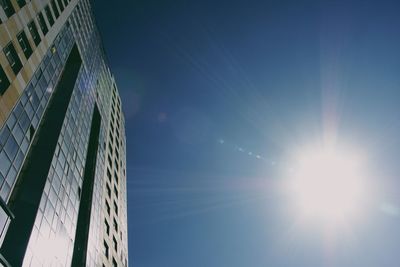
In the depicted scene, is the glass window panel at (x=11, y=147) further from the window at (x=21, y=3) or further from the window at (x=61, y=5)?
the window at (x=61, y=5)

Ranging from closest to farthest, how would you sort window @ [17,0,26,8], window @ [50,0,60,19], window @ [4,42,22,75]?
window @ [4,42,22,75], window @ [17,0,26,8], window @ [50,0,60,19]

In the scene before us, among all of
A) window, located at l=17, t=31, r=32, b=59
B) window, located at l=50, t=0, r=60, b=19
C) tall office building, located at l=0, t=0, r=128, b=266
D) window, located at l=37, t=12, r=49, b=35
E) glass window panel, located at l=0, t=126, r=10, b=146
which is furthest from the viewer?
window, located at l=50, t=0, r=60, b=19

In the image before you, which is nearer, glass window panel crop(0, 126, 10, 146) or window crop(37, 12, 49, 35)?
glass window panel crop(0, 126, 10, 146)

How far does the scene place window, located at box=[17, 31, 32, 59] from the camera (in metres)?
25.4

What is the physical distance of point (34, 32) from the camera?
28.2 m

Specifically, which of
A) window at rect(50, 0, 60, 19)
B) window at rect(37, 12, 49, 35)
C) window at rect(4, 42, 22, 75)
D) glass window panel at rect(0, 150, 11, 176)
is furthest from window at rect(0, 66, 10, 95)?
window at rect(50, 0, 60, 19)

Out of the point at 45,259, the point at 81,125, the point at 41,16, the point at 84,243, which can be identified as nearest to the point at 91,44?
the point at 81,125

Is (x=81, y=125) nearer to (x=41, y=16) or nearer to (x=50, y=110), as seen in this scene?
(x=50, y=110)

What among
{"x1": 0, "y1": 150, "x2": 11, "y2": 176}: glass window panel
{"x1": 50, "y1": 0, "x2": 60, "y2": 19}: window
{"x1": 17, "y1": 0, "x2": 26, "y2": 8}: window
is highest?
{"x1": 50, "y1": 0, "x2": 60, "y2": 19}: window

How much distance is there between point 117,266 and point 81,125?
17.2 metres

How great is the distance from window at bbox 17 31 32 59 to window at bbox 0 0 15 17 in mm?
1727

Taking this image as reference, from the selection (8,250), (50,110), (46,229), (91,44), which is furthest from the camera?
(91,44)

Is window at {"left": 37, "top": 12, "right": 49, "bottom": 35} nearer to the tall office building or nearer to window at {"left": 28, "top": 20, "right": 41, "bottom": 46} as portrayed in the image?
the tall office building

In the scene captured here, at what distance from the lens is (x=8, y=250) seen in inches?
834
